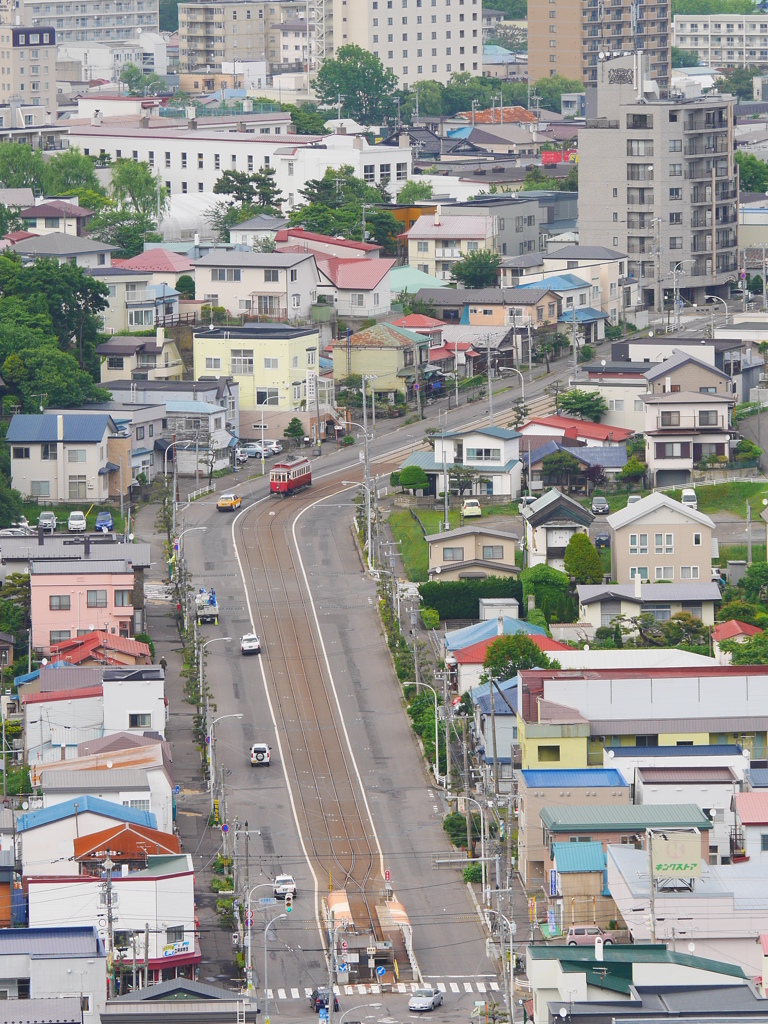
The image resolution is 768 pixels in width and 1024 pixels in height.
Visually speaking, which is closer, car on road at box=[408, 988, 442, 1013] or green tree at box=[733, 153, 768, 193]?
car on road at box=[408, 988, 442, 1013]

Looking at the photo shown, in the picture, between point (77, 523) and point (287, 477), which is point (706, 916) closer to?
point (77, 523)

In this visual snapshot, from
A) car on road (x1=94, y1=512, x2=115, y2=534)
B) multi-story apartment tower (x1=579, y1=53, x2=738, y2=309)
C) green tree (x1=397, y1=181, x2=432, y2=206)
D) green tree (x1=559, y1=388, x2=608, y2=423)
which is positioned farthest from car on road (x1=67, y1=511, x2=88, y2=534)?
green tree (x1=397, y1=181, x2=432, y2=206)

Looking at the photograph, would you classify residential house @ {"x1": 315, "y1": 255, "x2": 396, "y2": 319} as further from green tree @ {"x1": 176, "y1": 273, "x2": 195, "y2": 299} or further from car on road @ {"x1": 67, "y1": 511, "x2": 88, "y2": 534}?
car on road @ {"x1": 67, "y1": 511, "x2": 88, "y2": 534}

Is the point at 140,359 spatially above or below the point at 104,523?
above

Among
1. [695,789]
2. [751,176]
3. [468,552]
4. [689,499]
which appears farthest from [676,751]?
[751,176]

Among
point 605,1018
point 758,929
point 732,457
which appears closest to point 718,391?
point 732,457

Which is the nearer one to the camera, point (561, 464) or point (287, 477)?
point (561, 464)
